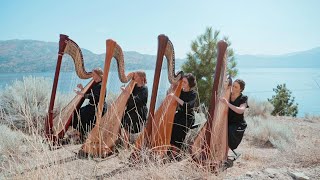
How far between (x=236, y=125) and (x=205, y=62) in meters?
5.00

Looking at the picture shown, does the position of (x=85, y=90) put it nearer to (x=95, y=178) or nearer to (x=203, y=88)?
(x=95, y=178)

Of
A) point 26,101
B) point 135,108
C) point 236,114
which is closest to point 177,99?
point 236,114

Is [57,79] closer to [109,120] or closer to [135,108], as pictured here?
[109,120]

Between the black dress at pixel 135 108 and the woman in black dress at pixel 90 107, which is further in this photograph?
the woman in black dress at pixel 90 107

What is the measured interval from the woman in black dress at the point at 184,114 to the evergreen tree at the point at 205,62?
14.3ft

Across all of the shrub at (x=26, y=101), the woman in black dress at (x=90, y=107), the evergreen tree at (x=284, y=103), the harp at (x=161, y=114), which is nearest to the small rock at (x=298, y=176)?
the harp at (x=161, y=114)

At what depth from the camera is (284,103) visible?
11492 millimetres

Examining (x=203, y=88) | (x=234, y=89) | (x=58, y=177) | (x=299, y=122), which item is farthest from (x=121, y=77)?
(x=299, y=122)

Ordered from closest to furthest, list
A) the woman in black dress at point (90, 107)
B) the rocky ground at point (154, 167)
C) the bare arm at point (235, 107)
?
1. the rocky ground at point (154, 167)
2. the bare arm at point (235, 107)
3. the woman in black dress at point (90, 107)

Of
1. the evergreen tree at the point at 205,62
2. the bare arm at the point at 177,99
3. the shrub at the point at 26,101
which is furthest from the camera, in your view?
the evergreen tree at the point at 205,62

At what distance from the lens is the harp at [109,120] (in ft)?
15.1

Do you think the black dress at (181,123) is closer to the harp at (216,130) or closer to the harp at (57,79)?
the harp at (216,130)

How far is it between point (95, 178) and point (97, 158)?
873 millimetres

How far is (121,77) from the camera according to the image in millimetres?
4910
